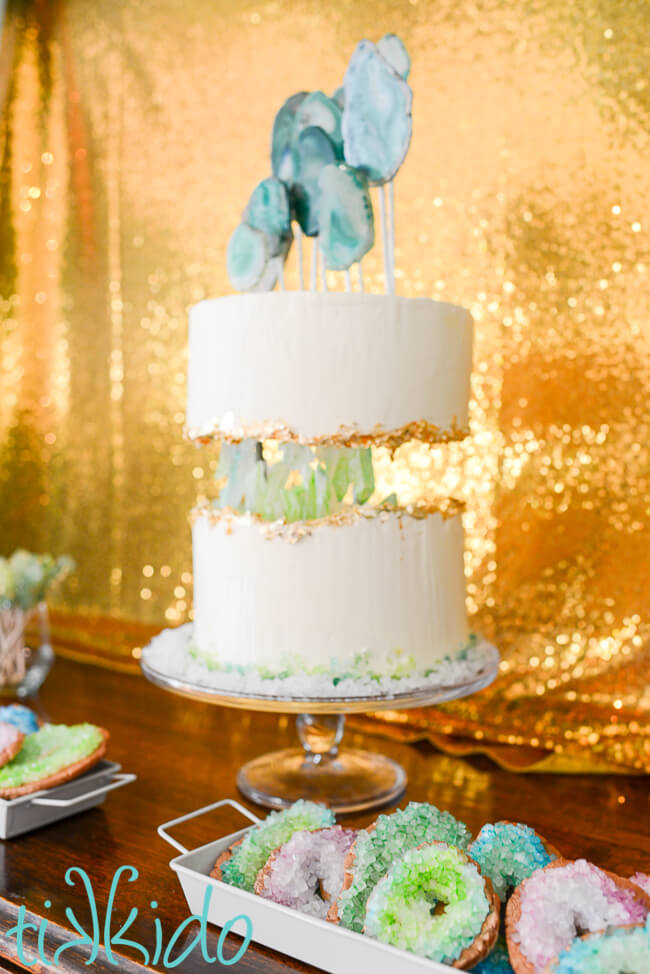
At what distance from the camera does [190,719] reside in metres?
1.25

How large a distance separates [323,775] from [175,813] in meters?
0.17

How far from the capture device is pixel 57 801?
0.82m

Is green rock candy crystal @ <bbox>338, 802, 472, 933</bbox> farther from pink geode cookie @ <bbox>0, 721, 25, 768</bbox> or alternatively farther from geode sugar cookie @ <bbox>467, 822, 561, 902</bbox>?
pink geode cookie @ <bbox>0, 721, 25, 768</bbox>

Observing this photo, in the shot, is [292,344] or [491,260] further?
[491,260]

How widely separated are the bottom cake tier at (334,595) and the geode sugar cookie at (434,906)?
0.26 meters

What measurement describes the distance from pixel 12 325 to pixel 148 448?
44 cm

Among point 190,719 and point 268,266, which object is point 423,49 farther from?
point 190,719

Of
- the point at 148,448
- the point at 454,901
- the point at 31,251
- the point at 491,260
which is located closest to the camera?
the point at 454,901

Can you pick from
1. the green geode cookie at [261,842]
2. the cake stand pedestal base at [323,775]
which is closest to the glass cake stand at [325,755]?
the cake stand pedestal base at [323,775]

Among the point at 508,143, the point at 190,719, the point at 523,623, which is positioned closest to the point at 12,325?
the point at 190,719

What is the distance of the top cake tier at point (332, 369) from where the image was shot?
80cm

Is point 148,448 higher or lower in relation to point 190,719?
higher

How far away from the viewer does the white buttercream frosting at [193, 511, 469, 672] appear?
82 centimetres

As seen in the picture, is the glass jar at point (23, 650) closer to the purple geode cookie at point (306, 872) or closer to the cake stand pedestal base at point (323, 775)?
the cake stand pedestal base at point (323, 775)
